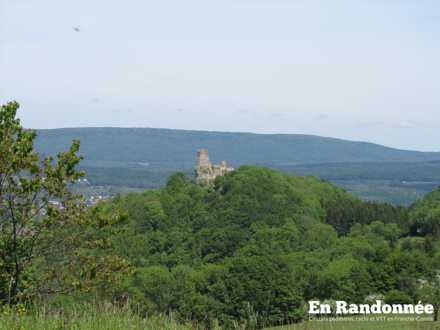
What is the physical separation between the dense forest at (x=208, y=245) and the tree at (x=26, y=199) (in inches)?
1.7

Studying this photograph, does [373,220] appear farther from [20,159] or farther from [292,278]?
[20,159]

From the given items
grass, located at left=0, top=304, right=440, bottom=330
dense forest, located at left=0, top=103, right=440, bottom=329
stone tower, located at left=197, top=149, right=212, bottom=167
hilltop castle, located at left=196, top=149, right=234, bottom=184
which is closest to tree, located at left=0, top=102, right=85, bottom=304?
dense forest, located at left=0, top=103, right=440, bottom=329

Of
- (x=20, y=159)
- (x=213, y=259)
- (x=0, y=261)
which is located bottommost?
(x=213, y=259)

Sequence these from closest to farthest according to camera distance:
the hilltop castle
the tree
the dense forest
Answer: the tree
the dense forest
the hilltop castle

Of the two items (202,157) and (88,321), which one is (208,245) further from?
(88,321)

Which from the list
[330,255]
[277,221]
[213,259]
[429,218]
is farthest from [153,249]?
[429,218]

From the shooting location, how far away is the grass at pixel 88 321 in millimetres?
12117

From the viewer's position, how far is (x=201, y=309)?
83375mm

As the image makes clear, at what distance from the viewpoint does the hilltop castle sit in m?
171

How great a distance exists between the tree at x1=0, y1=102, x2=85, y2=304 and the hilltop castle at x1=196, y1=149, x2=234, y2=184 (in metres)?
142

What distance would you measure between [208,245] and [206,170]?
41708 millimetres

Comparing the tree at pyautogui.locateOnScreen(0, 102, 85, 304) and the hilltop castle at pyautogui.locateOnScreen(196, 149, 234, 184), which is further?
the hilltop castle at pyautogui.locateOnScreen(196, 149, 234, 184)

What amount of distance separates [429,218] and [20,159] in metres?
114

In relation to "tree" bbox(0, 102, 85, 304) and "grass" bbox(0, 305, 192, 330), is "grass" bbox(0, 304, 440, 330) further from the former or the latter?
"tree" bbox(0, 102, 85, 304)
